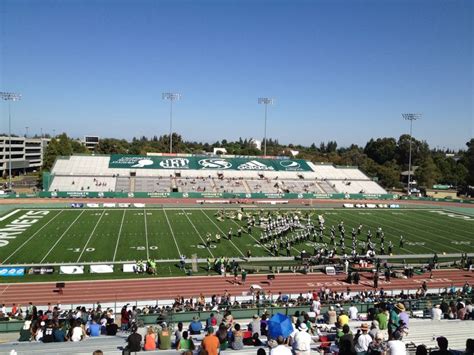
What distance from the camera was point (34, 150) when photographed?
343 ft

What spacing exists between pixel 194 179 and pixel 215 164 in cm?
776

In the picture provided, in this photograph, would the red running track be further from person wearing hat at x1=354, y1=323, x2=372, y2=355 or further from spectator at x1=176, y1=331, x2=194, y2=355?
person wearing hat at x1=354, y1=323, x2=372, y2=355

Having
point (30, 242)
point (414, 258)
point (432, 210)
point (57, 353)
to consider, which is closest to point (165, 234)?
point (30, 242)

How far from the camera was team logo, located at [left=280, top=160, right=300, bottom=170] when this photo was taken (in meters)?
71.6

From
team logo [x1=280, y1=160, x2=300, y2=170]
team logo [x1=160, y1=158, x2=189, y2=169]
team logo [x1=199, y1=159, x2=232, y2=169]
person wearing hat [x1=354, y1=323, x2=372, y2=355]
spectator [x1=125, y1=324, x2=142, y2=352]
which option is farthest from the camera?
team logo [x1=280, y1=160, x2=300, y2=170]

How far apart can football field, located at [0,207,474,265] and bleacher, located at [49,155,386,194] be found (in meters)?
13.1

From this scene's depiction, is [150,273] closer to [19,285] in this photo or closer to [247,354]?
[19,285]

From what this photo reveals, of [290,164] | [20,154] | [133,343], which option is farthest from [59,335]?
[20,154]

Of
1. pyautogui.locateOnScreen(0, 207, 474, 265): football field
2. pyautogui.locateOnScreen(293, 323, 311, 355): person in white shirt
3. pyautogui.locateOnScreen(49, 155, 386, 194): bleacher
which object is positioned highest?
pyautogui.locateOnScreen(49, 155, 386, 194): bleacher

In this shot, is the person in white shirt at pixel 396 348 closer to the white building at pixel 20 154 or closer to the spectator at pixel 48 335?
the spectator at pixel 48 335

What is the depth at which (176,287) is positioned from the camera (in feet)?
71.9

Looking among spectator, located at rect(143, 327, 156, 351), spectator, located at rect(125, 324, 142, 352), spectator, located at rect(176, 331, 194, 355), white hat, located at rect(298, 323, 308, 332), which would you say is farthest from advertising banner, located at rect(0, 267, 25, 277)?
white hat, located at rect(298, 323, 308, 332)

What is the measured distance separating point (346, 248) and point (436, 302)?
14.0 metres

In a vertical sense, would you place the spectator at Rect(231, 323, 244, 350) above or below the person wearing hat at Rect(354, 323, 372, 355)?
below
